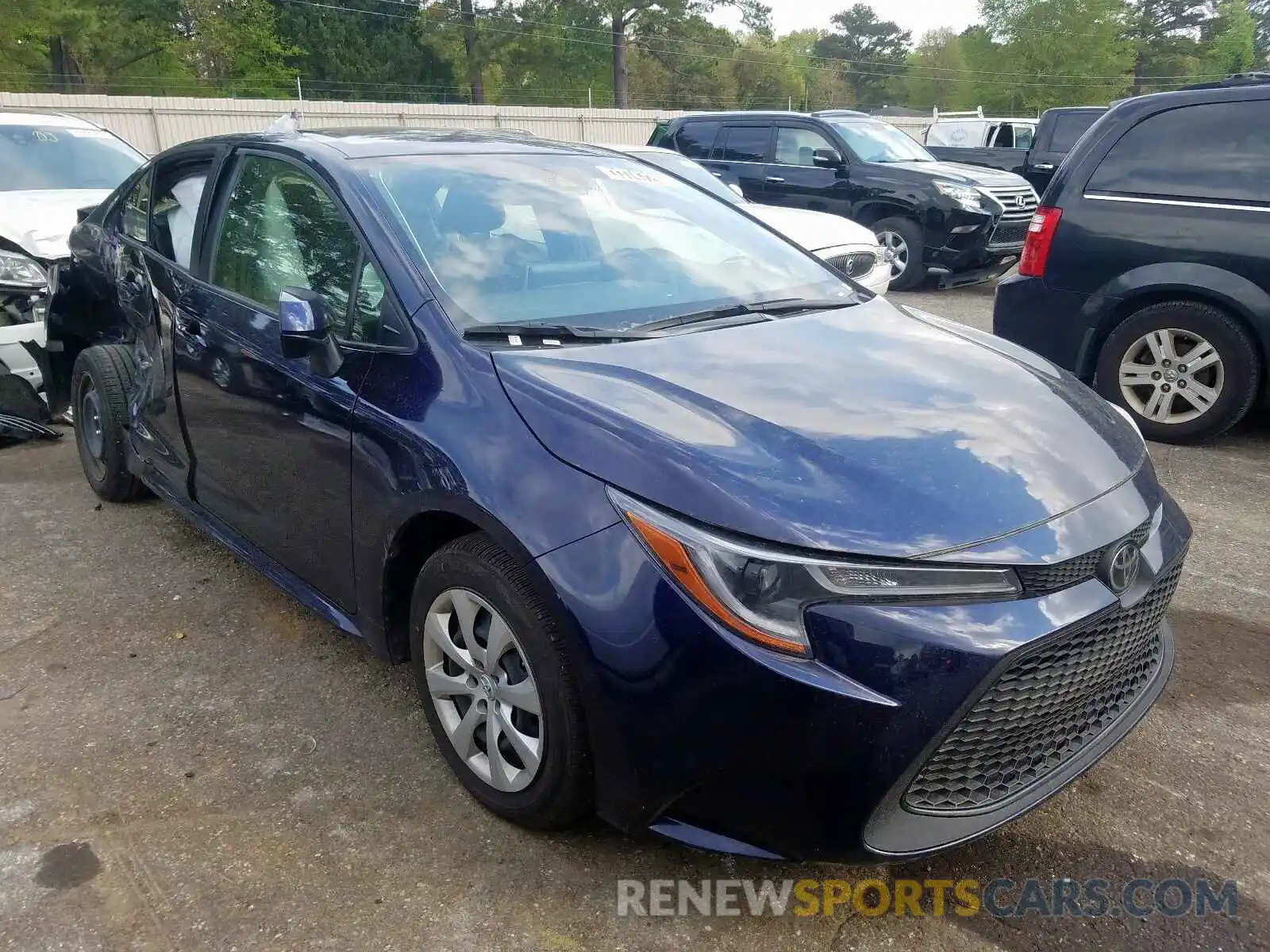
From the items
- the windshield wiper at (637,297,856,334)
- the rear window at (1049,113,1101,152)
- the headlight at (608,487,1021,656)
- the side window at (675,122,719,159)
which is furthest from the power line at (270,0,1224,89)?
the headlight at (608,487,1021,656)

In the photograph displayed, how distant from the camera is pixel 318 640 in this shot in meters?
3.46

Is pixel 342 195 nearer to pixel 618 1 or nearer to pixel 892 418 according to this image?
pixel 892 418

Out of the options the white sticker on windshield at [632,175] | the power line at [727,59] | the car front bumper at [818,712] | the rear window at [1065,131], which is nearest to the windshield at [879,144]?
the rear window at [1065,131]

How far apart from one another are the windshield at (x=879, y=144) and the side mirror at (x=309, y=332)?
9.18 meters

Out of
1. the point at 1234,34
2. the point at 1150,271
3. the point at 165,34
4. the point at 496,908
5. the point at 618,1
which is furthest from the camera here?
the point at 1234,34

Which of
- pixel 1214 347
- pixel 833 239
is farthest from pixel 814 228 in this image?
pixel 1214 347

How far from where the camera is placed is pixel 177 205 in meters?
3.80

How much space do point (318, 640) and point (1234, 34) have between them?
61289 mm

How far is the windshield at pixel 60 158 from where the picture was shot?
7.16 m

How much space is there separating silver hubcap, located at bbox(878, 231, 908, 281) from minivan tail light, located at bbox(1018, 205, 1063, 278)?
484cm

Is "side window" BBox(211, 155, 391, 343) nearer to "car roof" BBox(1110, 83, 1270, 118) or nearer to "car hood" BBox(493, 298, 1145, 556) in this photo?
"car hood" BBox(493, 298, 1145, 556)

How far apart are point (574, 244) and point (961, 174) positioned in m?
8.86

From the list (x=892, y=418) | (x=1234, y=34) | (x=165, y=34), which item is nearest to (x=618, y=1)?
(x=165, y=34)

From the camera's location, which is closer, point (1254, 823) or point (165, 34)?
point (1254, 823)
